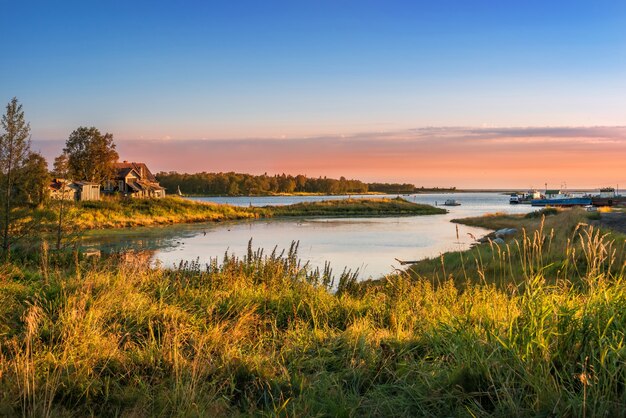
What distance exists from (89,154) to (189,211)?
20873 millimetres

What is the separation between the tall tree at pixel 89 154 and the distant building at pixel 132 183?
8.50ft

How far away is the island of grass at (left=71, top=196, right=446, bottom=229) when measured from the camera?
56.3m

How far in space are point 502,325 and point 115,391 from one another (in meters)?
3.92

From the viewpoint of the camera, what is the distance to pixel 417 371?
16.1 feet

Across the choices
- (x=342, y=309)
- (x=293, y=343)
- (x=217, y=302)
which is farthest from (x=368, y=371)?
(x=217, y=302)

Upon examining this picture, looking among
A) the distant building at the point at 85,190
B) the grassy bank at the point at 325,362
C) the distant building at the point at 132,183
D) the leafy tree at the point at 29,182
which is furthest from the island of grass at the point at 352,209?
the grassy bank at the point at 325,362

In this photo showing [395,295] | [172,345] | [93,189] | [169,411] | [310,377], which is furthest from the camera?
[93,189]

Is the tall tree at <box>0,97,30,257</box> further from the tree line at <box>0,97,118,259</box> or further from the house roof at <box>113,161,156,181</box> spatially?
the house roof at <box>113,161,156,181</box>

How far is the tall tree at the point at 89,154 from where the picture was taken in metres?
78.9

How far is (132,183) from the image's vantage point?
83.5 metres

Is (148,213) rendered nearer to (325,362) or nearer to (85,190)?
(85,190)

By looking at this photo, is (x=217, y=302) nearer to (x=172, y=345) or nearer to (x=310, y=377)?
(x=172, y=345)

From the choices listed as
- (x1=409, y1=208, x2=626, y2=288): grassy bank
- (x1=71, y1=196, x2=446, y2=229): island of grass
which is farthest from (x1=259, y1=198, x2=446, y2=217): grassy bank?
(x1=409, y1=208, x2=626, y2=288): grassy bank

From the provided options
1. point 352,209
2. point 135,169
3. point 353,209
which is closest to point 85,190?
point 135,169
